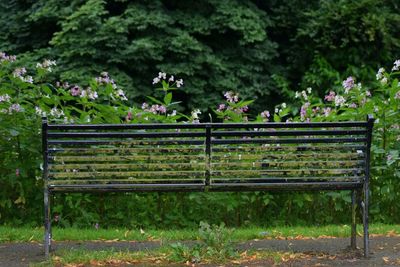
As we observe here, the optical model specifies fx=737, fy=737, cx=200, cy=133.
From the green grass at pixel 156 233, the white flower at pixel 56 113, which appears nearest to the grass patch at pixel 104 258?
the green grass at pixel 156 233

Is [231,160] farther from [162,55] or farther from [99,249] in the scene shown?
[162,55]

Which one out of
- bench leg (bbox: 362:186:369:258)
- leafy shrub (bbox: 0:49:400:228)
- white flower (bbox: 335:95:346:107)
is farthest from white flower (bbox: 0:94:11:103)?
bench leg (bbox: 362:186:369:258)

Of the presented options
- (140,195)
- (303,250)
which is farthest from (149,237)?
(303,250)

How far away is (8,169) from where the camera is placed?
6.95 metres

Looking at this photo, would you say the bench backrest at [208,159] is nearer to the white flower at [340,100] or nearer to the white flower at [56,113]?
the white flower at [56,113]

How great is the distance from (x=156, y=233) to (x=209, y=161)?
48.5 inches

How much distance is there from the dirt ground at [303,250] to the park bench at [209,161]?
0.18 metres

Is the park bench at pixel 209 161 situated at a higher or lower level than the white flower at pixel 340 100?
lower

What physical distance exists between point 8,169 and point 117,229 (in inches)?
47.6

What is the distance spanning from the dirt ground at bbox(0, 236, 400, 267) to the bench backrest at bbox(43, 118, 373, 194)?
1.72ft

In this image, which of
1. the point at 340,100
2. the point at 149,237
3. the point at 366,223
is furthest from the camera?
the point at 340,100

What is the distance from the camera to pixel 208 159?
5473 mm

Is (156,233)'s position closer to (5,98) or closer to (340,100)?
(5,98)

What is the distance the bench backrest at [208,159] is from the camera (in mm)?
5371
